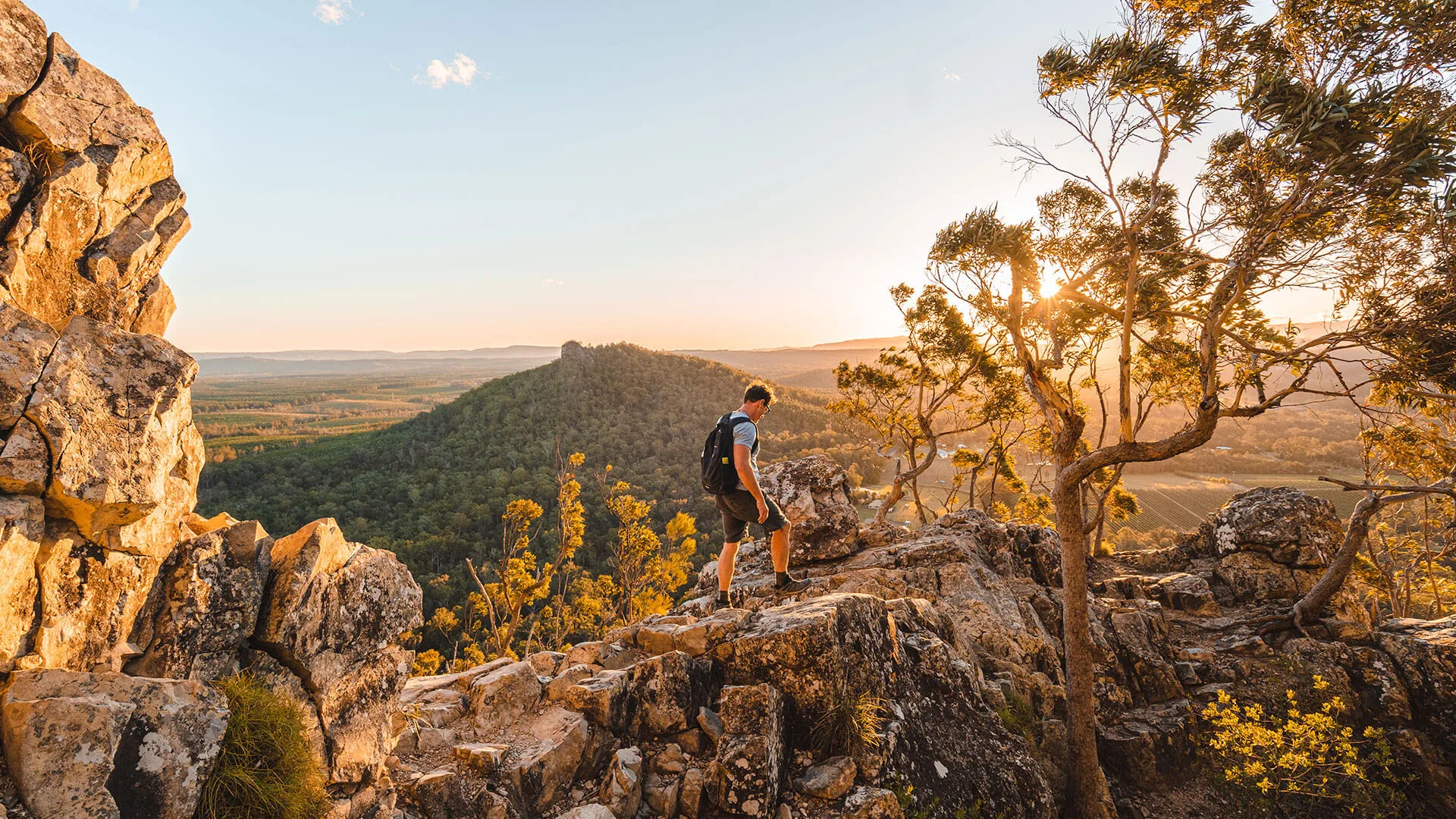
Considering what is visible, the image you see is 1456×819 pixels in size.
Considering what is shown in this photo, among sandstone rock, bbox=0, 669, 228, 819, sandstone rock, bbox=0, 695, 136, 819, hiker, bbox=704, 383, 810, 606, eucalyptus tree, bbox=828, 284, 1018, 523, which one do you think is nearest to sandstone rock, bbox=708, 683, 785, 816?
hiker, bbox=704, 383, 810, 606

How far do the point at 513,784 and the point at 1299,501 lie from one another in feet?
53.7

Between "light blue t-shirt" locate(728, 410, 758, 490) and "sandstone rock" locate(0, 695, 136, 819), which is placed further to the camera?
"light blue t-shirt" locate(728, 410, 758, 490)

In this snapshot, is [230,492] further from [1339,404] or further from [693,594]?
[1339,404]

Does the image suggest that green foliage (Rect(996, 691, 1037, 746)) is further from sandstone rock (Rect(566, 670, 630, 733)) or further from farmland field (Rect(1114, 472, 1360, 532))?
farmland field (Rect(1114, 472, 1360, 532))

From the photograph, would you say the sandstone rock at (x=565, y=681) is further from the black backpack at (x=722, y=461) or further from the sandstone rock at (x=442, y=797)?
the black backpack at (x=722, y=461)

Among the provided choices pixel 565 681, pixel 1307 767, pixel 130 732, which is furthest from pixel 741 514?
pixel 1307 767

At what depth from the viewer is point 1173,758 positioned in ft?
27.9

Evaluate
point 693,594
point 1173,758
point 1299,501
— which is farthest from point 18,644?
point 1299,501

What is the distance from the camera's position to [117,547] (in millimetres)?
3736

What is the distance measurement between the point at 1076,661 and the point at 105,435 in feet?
33.8

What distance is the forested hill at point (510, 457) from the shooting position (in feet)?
135

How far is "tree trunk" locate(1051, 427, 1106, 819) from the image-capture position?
7504 mm

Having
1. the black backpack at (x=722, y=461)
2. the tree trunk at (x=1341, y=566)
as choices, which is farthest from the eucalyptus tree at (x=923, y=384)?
the black backpack at (x=722, y=461)

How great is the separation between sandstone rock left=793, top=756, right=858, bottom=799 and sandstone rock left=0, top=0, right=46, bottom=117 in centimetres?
751
